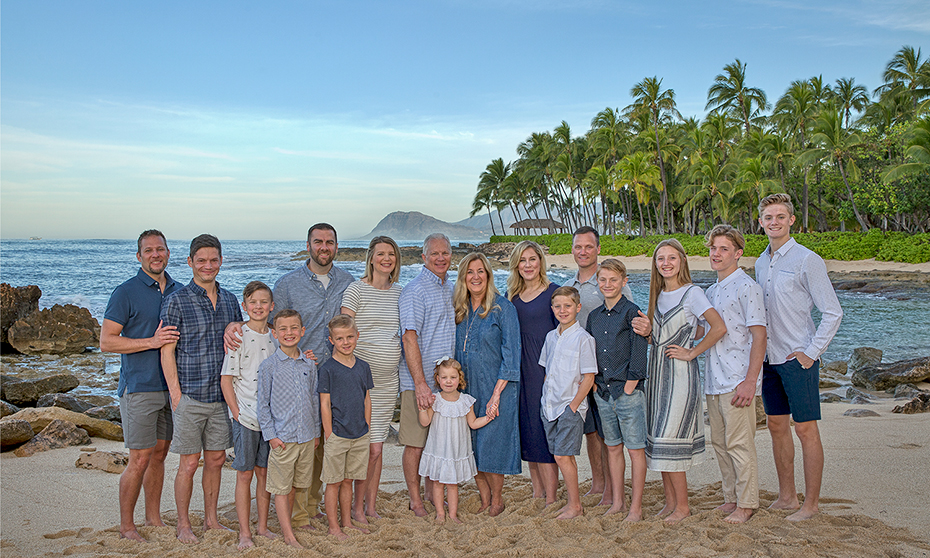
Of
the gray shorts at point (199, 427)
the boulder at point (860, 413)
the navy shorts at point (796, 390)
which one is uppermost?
the navy shorts at point (796, 390)

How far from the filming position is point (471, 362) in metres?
4.23

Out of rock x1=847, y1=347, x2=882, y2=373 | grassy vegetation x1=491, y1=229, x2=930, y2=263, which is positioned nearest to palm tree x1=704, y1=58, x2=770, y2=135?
grassy vegetation x1=491, y1=229, x2=930, y2=263

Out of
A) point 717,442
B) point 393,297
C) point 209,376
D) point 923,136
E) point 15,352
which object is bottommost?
point 15,352

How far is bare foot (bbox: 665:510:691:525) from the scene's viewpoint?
12.7 ft

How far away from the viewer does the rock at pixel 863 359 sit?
10.7 m

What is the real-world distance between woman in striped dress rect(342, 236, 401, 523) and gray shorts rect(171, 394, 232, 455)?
98 centimetres

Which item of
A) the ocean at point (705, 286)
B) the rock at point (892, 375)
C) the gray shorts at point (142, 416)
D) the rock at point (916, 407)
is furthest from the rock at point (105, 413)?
the ocean at point (705, 286)

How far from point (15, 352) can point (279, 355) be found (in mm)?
12669

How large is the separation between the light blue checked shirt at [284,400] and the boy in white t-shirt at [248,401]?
115 millimetres

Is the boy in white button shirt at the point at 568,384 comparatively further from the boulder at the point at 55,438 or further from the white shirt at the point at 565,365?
the boulder at the point at 55,438

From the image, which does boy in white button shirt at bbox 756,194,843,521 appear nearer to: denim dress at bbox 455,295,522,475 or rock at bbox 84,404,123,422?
denim dress at bbox 455,295,522,475

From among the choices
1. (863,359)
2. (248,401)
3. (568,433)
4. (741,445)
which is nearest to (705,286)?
(863,359)

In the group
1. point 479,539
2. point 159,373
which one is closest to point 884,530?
point 479,539

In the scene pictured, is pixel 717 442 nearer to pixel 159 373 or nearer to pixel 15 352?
pixel 159 373
